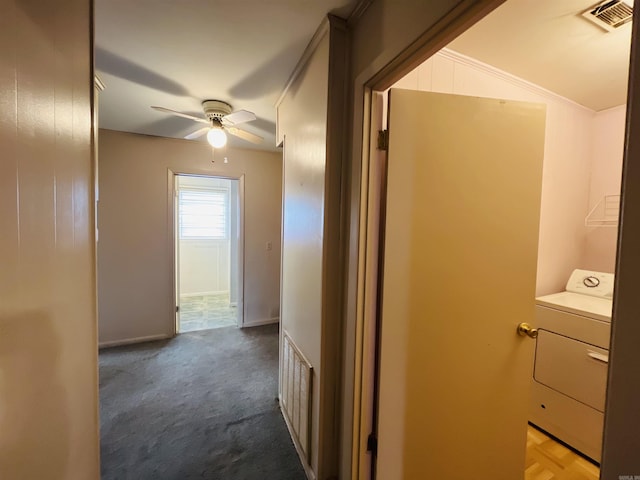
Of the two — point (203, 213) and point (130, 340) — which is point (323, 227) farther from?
point (203, 213)

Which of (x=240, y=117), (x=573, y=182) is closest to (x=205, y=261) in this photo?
(x=240, y=117)

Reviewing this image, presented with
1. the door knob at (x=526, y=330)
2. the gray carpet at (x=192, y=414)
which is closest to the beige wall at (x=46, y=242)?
the gray carpet at (x=192, y=414)

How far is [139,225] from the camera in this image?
10.2ft

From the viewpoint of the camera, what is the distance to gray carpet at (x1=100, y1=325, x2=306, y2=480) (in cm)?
158

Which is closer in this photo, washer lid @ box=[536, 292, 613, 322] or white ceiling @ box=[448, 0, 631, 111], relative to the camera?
white ceiling @ box=[448, 0, 631, 111]

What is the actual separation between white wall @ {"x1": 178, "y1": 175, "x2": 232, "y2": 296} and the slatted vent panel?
11.4ft

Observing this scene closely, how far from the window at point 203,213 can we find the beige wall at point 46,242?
4284 millimetres

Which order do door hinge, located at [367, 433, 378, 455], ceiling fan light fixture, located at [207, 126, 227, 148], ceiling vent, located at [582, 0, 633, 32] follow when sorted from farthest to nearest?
1. ceiling fan light fixture, located at [207, 126, 227, 148]
2. door hinge, located at [367, 433, 378, 455]
3. ceiling vent, located at [582, 0, 633, 32]

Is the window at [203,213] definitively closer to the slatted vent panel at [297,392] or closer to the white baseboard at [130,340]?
the white baseboard at [130,340]

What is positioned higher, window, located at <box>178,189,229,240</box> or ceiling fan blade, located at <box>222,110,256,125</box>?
ceiling fan blade, located at <box>222,110,256,125</box>

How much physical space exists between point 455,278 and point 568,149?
1809mm

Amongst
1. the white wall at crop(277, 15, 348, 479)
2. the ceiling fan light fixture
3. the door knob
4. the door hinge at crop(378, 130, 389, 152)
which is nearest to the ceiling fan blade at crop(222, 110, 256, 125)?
the ceiling fan light fixture

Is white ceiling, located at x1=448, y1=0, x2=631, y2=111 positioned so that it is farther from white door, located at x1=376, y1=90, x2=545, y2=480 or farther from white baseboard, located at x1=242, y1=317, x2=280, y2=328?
white baseboard, located at x1=242, y1=317, x2=280, y2=328

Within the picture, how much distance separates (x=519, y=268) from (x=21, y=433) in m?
1.84
